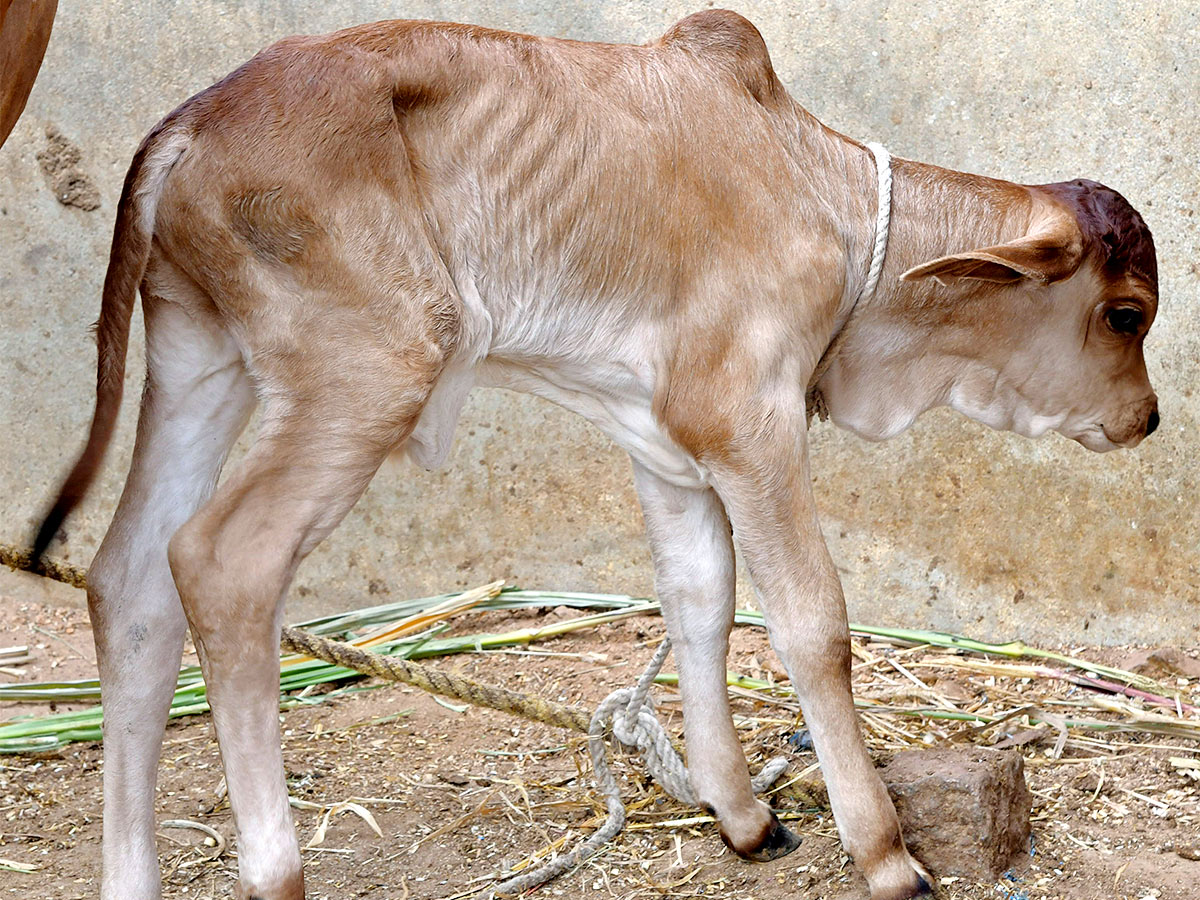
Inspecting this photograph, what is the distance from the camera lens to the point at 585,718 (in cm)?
360

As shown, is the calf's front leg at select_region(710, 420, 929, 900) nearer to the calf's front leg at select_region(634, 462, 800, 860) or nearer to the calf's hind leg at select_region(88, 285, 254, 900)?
the calf's front leg at select_region(634, 462, 800, 860)

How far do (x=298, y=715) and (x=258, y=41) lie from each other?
229cm

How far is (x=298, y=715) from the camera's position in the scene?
4.18m

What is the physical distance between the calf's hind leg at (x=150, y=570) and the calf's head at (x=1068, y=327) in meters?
1.65

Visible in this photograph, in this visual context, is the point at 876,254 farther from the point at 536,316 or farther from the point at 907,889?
the point at 907,889

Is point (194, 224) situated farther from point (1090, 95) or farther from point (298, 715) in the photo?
point (1090, 95)

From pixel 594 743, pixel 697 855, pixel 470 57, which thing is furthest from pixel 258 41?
pixel 697 855

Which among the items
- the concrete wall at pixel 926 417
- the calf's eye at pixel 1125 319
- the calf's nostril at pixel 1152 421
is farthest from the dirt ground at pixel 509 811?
the calf's eye at pixel 1125 319

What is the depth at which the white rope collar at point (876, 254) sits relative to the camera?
308cm

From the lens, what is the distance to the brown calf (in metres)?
2.49

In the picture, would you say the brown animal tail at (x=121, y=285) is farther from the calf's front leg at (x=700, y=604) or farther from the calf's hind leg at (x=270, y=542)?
the calf's front leg at (x=700, y=604)

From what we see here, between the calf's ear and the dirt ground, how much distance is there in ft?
4.10

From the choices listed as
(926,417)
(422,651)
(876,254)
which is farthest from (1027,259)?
(422,651)

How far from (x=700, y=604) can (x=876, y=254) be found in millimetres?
905
